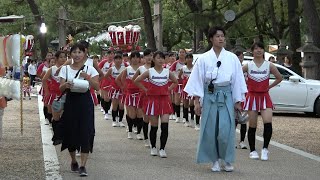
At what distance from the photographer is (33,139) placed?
40.8 ft

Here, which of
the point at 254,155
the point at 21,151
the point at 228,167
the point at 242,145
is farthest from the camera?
the point at 242,145

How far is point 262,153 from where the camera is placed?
10000mm

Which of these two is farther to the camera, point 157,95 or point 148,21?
point 148,21

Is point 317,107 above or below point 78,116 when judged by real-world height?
below

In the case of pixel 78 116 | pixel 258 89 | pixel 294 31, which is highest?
pixel 294 31

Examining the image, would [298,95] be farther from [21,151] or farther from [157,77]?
[21,151]

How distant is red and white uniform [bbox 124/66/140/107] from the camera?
12.7 meters

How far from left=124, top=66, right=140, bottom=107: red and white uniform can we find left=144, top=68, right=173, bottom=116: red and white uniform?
2.19 meters

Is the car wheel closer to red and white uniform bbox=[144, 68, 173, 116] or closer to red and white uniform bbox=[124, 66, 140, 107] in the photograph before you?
red and white uniform bbox=[124, 66, 140, 107]

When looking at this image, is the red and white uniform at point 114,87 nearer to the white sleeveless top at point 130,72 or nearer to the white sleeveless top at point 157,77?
the white sleeveless top at point 130,72

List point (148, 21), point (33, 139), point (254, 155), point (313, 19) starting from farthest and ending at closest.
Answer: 1. point (148, 21)
2. point (313, 19)
3. point (33, 139)
4. point (254, 155)

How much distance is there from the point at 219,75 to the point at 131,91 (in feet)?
14.4

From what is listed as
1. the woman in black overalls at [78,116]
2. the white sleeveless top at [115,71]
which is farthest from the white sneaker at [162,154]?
the white sleeveless top at [115,71]

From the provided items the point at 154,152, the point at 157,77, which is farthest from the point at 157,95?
the point at 154,152
